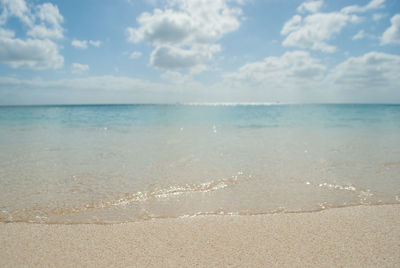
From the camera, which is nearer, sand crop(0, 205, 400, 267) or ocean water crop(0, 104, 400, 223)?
sand crop(0, 205, 400, 267)

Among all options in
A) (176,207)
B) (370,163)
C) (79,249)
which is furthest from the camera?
(370,163)

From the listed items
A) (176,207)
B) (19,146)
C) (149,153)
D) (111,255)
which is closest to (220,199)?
(176,207)

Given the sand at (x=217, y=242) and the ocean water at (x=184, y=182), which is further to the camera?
the ocean water at (x=184, y=182)

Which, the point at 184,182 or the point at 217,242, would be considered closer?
the point at 217,242

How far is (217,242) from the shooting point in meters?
3.51

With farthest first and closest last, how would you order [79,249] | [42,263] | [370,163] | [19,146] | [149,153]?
[19,146] → [149,153] → [370,163] → [79,249] → [42,263]

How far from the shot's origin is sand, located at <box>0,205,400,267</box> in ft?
10.2

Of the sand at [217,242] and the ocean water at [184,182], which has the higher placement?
the ocean water at [184,182]

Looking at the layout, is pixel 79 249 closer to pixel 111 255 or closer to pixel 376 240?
pixel 111 255

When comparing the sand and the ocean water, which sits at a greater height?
the ocean water

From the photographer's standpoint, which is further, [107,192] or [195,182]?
[195,182]

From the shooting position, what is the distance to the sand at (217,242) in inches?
123

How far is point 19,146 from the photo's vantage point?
1093 centimetres

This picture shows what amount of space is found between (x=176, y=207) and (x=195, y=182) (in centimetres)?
153
